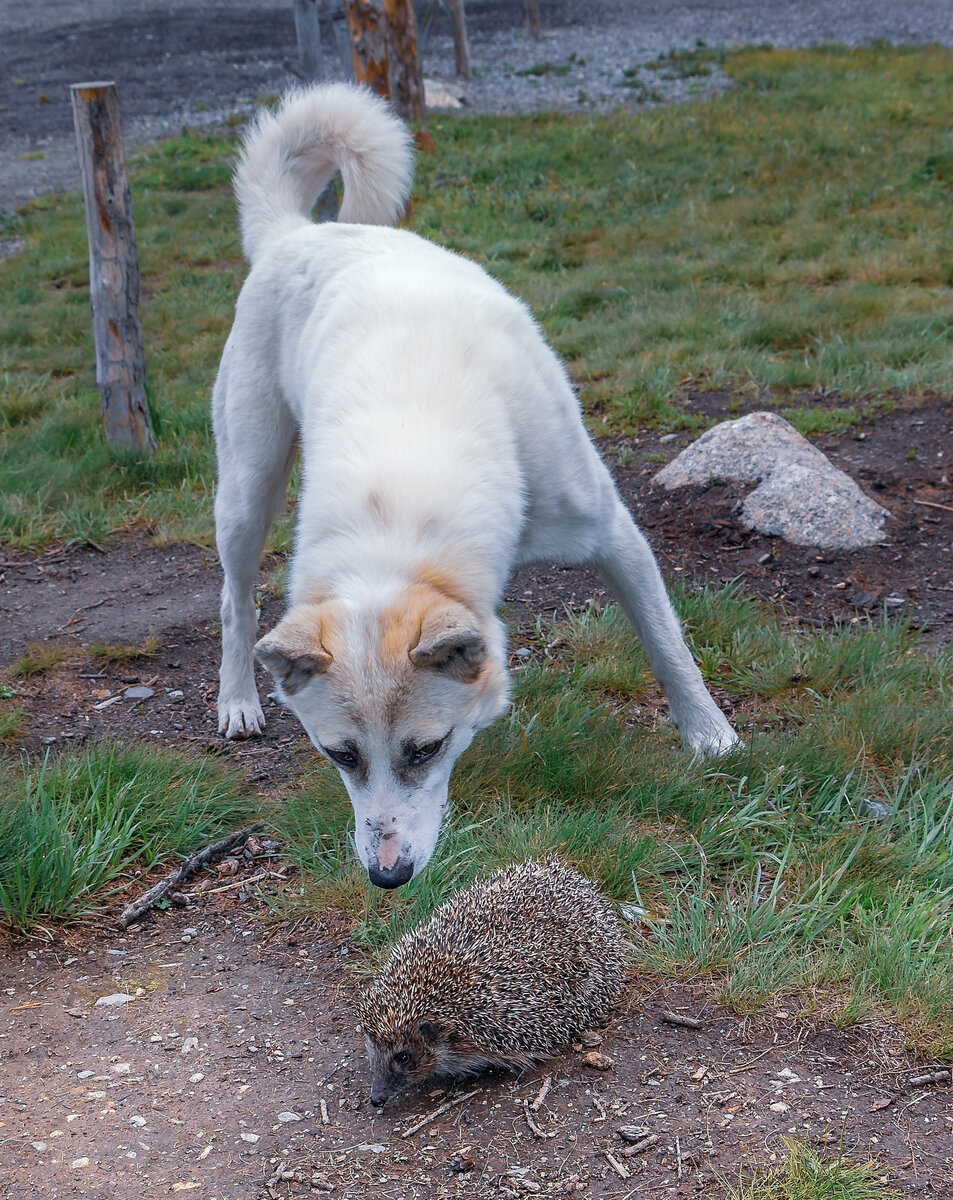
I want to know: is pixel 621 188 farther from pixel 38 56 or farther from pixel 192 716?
pixel 38 56

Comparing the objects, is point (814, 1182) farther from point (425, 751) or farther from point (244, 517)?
point (244, 517)

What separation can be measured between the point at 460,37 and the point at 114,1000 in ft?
64.7

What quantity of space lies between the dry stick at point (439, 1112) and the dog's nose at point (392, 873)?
19.5 inches

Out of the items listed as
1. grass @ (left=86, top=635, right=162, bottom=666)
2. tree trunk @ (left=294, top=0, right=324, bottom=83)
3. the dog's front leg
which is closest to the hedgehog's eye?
the dog's front leg

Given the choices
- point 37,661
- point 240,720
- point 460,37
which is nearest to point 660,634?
point 240,720

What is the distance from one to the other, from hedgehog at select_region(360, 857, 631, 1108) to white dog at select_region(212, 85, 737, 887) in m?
0.21

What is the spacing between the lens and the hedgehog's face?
249 centimetres

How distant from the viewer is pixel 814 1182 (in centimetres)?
217

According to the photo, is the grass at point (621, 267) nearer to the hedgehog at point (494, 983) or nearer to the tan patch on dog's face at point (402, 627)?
the tan patch on dog's face at point (402, 627)

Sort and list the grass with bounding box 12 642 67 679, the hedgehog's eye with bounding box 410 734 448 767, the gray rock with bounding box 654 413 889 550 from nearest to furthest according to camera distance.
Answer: the hedgehog's eye with bounding box 410 734 448 767
the grass with bounding box 12 642 67 679
the gray rock with bounding box 654 413 889 550

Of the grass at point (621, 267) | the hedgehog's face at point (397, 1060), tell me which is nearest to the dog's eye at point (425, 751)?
the hedgehog's face at point (397, 1060)

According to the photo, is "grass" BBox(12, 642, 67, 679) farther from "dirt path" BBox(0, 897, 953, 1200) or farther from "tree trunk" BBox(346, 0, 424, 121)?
"tree trunk" BBox(346, 0, 424, 121)

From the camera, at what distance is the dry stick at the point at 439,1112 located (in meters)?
2.45

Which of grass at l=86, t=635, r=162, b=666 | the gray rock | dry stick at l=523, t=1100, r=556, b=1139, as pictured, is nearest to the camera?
dry stick at l=523, t=1100, r=556, b=1139
